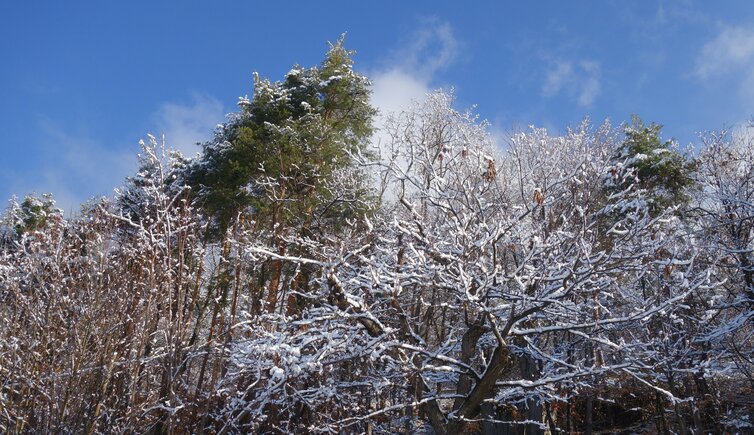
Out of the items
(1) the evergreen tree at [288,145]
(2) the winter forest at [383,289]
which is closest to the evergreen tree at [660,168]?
(2) the winter forest at [383,289]

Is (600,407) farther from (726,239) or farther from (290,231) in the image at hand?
(290,231)

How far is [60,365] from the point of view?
6.53 m

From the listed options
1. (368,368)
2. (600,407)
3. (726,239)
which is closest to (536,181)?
(368,368)

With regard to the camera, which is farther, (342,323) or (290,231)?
(290,231)

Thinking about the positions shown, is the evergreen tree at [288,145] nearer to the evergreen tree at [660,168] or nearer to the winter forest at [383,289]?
the winter forest at [383,289]

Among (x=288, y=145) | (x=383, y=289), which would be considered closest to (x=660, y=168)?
(x=288, y=145)

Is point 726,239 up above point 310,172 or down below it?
below

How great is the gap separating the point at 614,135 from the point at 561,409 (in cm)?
720

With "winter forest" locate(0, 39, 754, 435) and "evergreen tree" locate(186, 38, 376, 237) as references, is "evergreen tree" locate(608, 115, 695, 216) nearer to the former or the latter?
"winter forest" locate(0, 39, 754, 435)

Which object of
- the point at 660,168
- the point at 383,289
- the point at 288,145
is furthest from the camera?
the point at 660,168

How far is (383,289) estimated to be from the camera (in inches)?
205

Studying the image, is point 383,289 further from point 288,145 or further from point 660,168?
point 660,168

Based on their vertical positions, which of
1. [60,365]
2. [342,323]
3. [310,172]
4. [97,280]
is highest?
[310,172]

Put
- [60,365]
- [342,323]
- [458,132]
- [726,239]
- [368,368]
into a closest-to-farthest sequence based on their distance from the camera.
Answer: [342,323] → [60,365] → [368,368] → [726,239] → [458,132]
